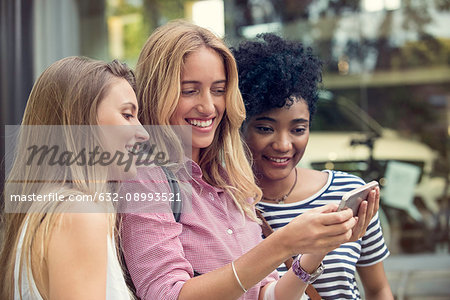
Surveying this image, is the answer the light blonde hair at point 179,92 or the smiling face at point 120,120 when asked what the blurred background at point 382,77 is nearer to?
the light blonde hair at point 179,92

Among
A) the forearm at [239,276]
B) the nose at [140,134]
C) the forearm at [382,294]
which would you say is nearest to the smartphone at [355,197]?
the forearm at [239,276]

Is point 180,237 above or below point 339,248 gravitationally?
above

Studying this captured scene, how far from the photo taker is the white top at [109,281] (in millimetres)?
1271

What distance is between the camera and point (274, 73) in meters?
1.98

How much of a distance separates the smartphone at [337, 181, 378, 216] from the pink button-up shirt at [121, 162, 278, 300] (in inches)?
13.6

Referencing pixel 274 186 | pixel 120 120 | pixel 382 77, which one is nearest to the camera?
pixel 120 120

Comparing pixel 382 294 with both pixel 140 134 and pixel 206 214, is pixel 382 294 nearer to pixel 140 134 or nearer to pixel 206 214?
pixel 206 214

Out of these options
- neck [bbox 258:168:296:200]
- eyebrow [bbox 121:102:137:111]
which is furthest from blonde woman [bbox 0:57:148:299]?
neck [bbox 258:168:296:200]

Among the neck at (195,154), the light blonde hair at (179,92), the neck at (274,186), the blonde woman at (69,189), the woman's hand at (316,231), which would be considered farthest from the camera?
the neck at (274,186)

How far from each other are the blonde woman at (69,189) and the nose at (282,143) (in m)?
0.59

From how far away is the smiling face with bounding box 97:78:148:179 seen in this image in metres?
1.42

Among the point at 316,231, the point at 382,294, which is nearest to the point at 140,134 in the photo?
the point at 316,231

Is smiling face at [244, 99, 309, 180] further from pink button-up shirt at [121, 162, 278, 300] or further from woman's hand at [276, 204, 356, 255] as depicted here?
woman's hand at [276, 204, 356, 255]

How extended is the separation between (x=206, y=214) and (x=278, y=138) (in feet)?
1.66
